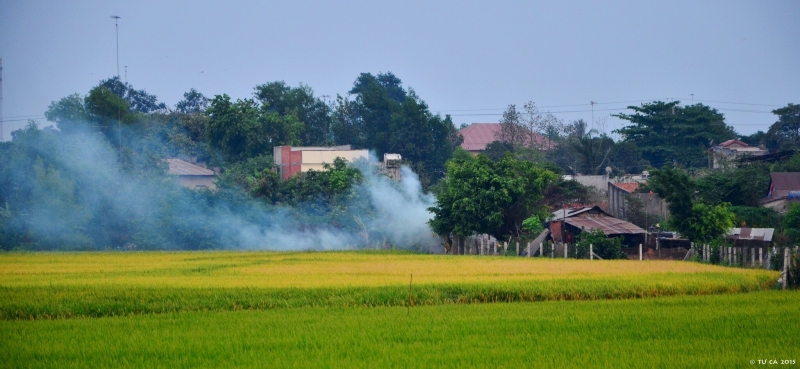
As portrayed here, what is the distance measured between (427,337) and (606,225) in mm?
22846

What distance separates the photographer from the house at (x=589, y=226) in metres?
33.7

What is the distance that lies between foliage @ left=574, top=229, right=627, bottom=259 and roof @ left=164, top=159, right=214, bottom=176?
86.3 feet

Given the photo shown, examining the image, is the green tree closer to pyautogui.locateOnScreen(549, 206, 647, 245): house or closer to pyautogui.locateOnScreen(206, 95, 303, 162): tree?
pyautogui.locateOnScreen(206, 95, 303, 162): tree

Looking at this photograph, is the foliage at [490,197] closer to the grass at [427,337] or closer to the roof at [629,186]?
the roof at [629,186]

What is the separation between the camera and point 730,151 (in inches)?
2157

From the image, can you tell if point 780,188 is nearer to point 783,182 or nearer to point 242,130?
point 783,182

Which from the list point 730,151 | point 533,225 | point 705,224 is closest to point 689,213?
point 705,224

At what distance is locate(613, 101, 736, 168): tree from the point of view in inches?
2141

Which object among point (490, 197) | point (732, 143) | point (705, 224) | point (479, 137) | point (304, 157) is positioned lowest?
point (705, 224)

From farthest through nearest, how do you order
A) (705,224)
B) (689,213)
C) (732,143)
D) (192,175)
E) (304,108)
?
(304,108)
(732,143)
(192,175)
(689,213)
(705,224)

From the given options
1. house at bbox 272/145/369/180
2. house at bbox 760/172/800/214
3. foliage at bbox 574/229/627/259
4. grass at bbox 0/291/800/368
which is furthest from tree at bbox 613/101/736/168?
grass at bbox 0/291/800/368

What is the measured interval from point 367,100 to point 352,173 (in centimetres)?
1764

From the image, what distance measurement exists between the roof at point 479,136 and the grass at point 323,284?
44412 millimetres

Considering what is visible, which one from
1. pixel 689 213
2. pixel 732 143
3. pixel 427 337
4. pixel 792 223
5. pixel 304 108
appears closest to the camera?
pixel 427 337
